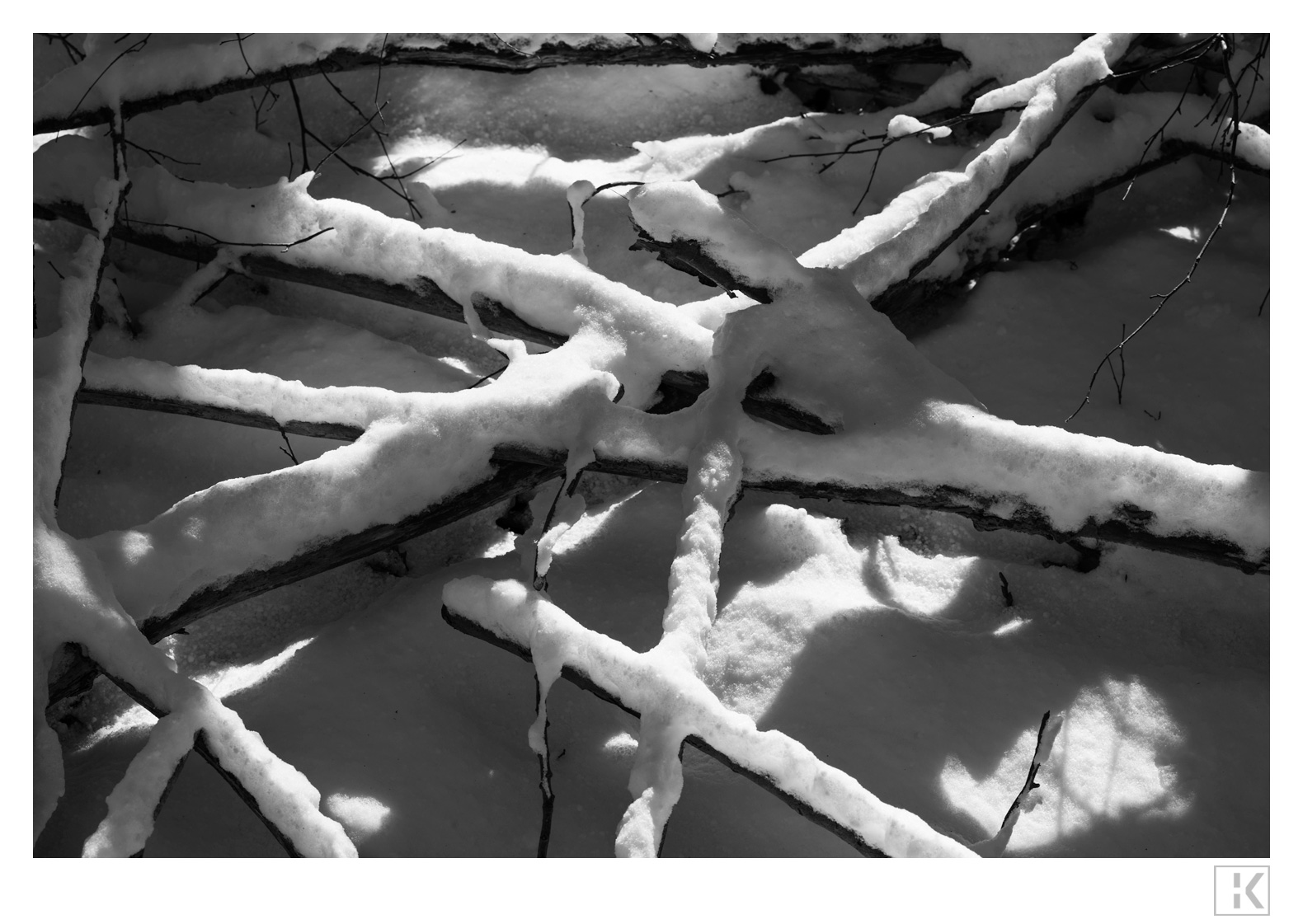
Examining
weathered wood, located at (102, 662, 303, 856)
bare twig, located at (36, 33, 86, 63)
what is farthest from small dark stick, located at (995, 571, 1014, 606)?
bare twig, located at (36, 33, 86, 63)

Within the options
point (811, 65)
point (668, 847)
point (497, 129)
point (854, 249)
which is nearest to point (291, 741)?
point (668, 847)

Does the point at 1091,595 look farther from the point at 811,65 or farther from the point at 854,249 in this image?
the point at 811,65

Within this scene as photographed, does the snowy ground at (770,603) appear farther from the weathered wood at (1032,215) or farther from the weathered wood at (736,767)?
the weathered wood at (736,767)

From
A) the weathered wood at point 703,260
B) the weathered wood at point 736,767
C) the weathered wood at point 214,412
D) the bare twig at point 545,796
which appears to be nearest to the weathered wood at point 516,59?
the weathered wood at point 214,412

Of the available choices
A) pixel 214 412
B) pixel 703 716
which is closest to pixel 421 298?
pixel 214 412

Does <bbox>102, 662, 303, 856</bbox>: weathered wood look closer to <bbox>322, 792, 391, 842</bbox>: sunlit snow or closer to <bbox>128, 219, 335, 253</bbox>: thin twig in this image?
<bbox>322, 792, 391, 842</bbox>: sunlit snow

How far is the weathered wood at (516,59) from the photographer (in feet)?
9.70

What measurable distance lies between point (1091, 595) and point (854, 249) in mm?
990

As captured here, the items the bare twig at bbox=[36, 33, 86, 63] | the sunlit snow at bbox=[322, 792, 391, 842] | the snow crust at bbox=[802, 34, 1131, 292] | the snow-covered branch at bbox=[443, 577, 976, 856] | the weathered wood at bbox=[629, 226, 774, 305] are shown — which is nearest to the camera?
the snow-covered branch at bbox=[443, 577, 976, 856]

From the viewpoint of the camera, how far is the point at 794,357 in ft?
7.25

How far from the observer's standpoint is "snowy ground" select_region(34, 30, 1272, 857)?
208 cm

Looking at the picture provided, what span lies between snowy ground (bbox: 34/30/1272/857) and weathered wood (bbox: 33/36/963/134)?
305 mm

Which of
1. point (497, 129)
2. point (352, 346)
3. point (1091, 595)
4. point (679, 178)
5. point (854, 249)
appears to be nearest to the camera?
point (1091, 595)
